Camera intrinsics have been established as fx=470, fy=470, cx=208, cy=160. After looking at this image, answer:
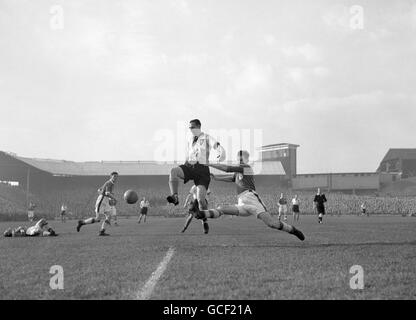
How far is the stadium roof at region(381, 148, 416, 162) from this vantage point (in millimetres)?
96688

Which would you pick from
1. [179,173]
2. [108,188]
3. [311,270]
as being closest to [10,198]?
[108,188]

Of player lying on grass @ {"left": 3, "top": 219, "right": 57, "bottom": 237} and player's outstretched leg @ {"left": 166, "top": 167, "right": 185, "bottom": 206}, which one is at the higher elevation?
player's outstretched leg @ {"left": 166, "top": 167, "right": 185, "bottom": 206}

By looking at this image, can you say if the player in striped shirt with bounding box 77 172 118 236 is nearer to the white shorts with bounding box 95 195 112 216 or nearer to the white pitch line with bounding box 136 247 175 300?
the white shorts with bounding box 95 195 112 216

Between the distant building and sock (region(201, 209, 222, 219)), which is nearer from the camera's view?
sock (region(201, 209, 222, 219))

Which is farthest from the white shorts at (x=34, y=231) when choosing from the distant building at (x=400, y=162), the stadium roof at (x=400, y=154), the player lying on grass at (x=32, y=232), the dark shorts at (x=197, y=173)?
the stadium roof at (x=400, y=154)

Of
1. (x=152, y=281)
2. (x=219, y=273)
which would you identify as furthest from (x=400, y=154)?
(x=152, y=281)

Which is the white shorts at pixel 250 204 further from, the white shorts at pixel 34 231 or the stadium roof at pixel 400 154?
the stadium roof at pixel 400 154

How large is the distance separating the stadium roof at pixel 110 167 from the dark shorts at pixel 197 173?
54.3 meters

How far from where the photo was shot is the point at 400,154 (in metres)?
98.2

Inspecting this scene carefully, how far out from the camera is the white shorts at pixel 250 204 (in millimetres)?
10375

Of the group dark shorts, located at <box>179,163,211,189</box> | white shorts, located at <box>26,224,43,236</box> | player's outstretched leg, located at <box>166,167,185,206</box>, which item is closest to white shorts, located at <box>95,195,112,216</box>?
white shorts, located at <box>26,224,43,236</box>
